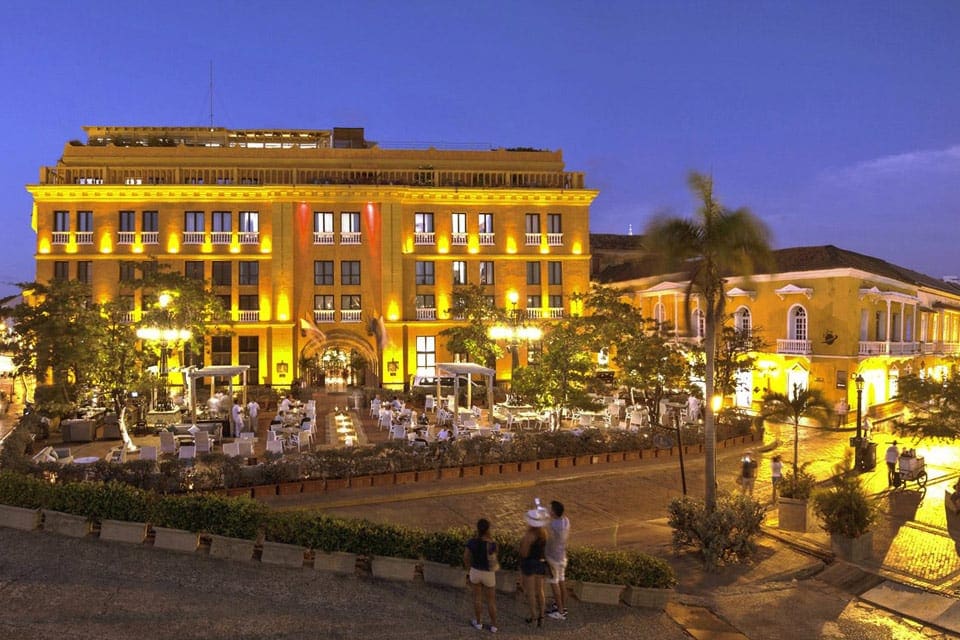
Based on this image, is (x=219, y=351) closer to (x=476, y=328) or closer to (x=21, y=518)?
(x=476, y=328)

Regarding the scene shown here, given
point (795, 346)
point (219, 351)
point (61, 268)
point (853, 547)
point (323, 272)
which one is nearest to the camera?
point (853, 547)

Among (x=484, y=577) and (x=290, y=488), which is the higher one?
(x=484, y=577)

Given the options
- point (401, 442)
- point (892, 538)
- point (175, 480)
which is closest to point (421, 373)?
point (401, 442)

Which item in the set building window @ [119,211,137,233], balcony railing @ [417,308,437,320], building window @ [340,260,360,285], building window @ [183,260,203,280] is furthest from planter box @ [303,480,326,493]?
building window @ [119,211,137,233]

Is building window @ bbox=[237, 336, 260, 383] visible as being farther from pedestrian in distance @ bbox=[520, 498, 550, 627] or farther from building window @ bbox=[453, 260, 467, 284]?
pedestrian in distance @ bbox=[520, 498, 550, 627]

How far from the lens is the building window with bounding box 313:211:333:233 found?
38188mm

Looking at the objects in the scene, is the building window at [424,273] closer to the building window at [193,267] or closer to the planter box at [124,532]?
the building window at [193,267]

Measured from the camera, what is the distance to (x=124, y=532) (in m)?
10.8

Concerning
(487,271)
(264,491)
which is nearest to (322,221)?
(487,271)

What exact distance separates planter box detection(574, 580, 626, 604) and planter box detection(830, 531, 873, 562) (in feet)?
16.4

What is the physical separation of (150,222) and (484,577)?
115 feet

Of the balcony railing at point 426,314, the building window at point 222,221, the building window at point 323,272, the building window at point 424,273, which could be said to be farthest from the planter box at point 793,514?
the building window at point 222,221

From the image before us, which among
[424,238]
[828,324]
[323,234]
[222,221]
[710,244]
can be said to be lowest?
[828,324]

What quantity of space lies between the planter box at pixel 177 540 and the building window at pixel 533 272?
100 feet
